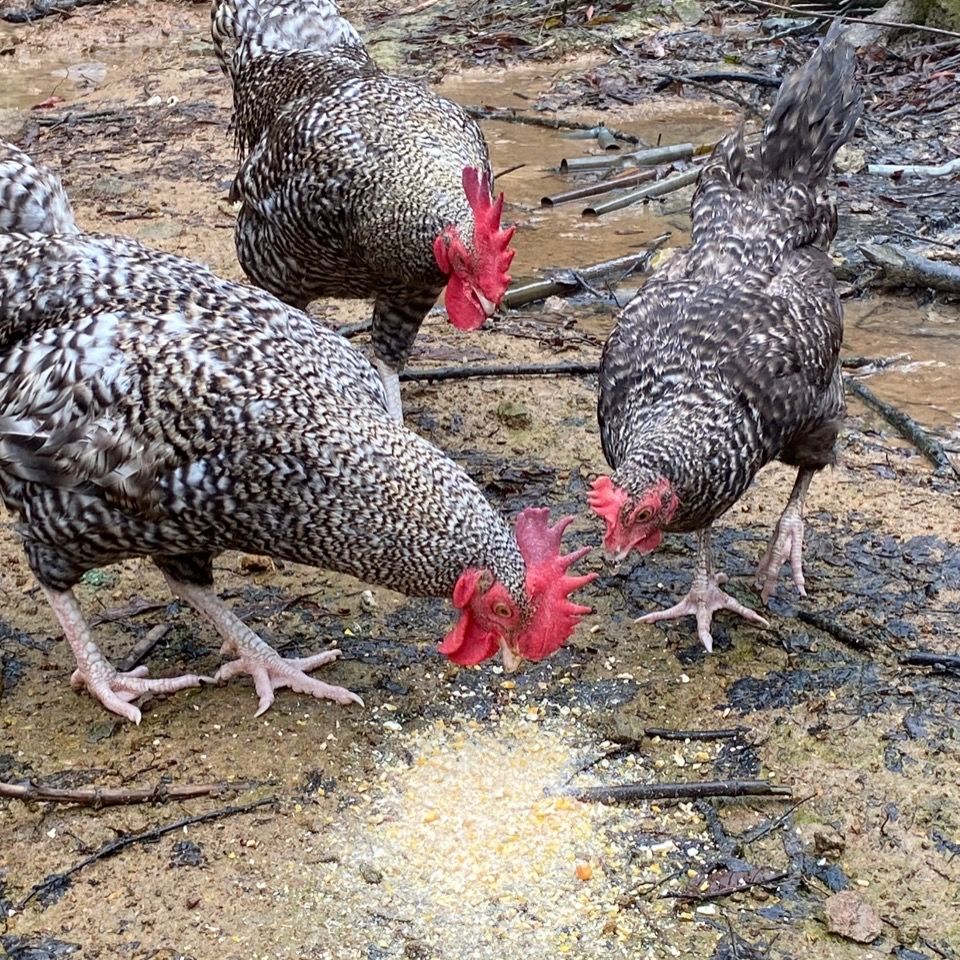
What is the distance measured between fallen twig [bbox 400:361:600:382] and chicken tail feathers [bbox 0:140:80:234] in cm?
261

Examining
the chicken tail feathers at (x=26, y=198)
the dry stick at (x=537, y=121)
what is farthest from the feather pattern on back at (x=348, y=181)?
the dry stick at (x=537, y=121)

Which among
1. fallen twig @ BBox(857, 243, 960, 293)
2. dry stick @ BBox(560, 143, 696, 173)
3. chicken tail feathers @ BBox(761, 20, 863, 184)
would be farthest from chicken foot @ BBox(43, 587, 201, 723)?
dry stick @ BBox(560, 143, 696, 173)

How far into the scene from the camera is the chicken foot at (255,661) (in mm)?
4730

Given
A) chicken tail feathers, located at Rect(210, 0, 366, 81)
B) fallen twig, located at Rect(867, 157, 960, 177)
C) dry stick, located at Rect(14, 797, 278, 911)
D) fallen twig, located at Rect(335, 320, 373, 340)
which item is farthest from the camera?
fallen twig, located at Rect(867, 157, 960, 177)

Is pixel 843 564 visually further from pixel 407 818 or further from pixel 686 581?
pixel 407 818

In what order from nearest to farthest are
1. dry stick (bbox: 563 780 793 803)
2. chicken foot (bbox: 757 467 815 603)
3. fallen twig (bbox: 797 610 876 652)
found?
dry stick (bbox: 563 780 793 803) < fallen twig (bbox: 797 610 876 652) < chicken foot (bbox: 757 467 815 603)

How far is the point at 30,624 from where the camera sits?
5238 mm

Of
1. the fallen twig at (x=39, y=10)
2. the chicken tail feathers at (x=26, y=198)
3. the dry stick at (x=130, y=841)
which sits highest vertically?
the chicken tail feathers at (x=26, y=198)

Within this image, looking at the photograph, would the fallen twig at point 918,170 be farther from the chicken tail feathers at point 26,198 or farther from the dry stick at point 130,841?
the dry stick at point 130,841

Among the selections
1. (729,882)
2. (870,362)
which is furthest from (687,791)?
(870,362)

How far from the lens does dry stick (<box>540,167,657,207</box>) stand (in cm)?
962

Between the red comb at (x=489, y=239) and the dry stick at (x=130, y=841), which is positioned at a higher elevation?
the red comb at (x=489, y=239)

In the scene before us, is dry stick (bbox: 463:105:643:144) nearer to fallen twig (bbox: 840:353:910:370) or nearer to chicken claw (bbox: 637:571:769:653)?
fallen twig (bbox: 840:353:910:370)

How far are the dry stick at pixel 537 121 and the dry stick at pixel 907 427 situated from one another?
4.94 meters
